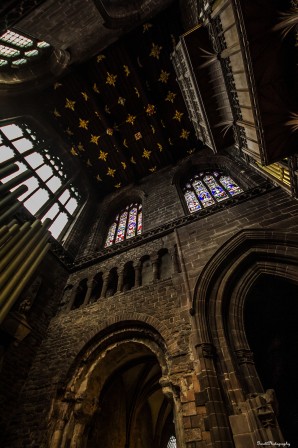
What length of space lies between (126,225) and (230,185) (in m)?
A: 4.59

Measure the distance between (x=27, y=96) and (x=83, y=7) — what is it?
4039 millimetres

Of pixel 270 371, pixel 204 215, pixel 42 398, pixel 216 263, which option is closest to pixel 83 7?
pixel 204 215

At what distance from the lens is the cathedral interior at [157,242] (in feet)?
11.6

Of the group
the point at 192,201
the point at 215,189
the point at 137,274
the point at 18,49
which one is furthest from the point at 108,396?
the point at 18,49

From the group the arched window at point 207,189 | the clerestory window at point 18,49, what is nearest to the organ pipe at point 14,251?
the arched window at point 207,189

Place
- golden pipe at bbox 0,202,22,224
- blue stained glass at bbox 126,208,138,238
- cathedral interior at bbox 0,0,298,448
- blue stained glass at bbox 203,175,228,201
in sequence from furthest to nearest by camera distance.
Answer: blue stained glass at bbox 126,208,138,238, blue stained glass at bbox 203,175,228,201, golden pipe at bbox 0,202,22,224, cathedral interior at bbox 0,0,298,448

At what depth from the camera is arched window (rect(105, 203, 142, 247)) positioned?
9391 millimetres

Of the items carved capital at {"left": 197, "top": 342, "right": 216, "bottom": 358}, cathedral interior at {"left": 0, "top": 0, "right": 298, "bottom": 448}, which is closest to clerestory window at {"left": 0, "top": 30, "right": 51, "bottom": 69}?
cathedral interior at {"left": 0, "top": 0, "right": 298, "bottom": 448}

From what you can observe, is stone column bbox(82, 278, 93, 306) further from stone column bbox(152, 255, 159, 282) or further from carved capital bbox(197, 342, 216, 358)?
carved capital bbox(197, 342, 216, 358)

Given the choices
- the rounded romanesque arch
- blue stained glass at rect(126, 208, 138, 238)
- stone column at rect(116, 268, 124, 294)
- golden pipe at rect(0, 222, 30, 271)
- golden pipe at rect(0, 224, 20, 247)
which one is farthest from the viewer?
blue stained glass at rect(126, 208, 138, 238)

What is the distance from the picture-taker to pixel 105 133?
11070 mm

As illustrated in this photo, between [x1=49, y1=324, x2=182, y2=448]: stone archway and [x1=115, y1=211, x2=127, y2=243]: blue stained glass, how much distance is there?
175 inches

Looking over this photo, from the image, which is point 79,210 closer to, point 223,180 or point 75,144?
point 75,144

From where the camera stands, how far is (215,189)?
Result: 29.2 feet
